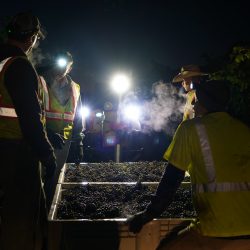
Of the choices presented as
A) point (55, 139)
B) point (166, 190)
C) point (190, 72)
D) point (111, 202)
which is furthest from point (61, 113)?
point (166, 190)

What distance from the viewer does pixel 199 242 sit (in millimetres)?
2771

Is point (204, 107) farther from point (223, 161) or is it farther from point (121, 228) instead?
point (121, 228)

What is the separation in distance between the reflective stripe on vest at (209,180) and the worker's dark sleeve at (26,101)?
4.79 ft

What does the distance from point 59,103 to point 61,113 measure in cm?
16

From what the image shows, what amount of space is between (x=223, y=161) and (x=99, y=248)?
1.88 meters

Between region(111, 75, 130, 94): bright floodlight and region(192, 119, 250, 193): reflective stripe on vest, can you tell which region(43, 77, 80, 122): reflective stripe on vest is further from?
region(111, 75, 130, 94): bright floodlight

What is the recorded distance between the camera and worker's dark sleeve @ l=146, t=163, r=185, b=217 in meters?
2.93

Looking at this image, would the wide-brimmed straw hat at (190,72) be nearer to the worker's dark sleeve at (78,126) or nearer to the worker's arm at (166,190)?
the worker's dark sleeve at (78,126)

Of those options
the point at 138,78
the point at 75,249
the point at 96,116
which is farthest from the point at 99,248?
the point at 138,78

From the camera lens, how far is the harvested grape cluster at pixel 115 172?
6.39 meters

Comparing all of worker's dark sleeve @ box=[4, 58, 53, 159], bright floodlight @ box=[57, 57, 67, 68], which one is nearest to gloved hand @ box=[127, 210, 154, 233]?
worker's dark sleeve @ box=[4, 58, 53, 159]

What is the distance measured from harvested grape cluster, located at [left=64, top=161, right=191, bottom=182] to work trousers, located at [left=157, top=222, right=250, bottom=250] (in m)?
3.00

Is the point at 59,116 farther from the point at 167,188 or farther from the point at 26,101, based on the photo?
the point at 167,188

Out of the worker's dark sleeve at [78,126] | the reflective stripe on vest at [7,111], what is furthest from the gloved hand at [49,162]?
the worker's dark sleeve at [78,126]
